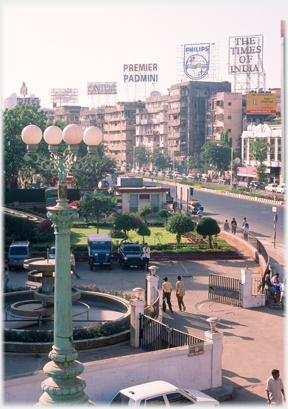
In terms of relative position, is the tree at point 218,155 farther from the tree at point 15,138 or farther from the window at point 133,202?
the window at point 133,202

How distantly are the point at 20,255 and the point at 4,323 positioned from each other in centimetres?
1041

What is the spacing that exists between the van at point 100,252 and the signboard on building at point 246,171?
2301 inches

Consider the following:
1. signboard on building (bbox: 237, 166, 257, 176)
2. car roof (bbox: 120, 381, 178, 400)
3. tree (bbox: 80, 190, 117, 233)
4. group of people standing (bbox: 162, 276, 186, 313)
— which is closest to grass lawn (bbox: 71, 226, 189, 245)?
tree (bbox: 80, 190, 117, 233)

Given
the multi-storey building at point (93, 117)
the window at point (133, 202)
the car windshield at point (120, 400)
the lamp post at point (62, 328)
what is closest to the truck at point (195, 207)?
the window at point (133, 202)

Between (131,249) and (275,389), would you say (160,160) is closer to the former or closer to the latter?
(131,249)

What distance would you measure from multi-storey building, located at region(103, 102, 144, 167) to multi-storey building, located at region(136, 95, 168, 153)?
3.68 meters

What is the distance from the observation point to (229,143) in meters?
97.8

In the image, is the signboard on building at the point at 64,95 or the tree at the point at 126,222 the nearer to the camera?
the tree at the point at 126,222

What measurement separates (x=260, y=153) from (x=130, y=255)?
55.8m

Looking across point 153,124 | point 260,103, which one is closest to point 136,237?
point 260,103

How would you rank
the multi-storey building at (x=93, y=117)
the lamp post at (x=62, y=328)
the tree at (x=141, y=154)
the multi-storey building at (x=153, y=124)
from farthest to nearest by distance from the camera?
the multi-storey building at (x=93, y=117) < the multi-storey building at (x=153, y=124) < the tree at (x=141, y=154) < the lamp post at (x=62, y=328)

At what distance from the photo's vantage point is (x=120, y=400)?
10.8 meters

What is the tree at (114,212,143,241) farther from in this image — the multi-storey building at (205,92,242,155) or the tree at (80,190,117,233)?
the multi-storey building at (205,92,242,155)

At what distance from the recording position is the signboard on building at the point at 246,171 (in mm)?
83219
